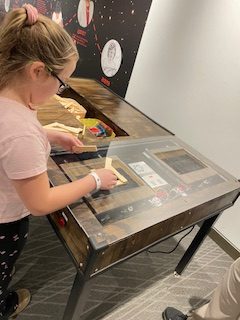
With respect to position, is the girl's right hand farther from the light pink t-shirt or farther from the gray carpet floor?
the gray carpet floor

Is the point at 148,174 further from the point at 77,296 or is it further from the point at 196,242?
the point at 196,242

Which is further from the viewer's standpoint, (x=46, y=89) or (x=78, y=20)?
(x=78, y=20)

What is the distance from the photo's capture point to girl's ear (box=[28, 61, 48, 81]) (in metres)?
0.69

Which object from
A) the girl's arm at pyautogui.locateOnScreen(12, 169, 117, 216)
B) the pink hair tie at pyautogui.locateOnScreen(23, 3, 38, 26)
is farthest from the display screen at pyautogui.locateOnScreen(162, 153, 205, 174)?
the pink hair tie at pyautogui.locateOnScreen(23, 3, 38, 26)

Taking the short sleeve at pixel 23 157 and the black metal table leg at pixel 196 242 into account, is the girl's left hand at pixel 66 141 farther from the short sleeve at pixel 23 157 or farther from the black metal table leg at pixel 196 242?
the black metal table leg at pixel 196 242

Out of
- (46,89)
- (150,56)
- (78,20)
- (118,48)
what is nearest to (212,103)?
(150,56)

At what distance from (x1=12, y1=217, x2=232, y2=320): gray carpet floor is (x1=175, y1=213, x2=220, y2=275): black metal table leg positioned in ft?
0.24

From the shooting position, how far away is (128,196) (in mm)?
1009

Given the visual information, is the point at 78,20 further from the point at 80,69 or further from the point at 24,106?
the point at 24,106

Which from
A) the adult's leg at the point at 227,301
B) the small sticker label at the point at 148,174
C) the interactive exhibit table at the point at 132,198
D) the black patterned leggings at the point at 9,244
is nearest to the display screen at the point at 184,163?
the interactive exhibit table at the point at 132,198

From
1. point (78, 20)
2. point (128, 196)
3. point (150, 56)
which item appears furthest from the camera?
point (78, 20)

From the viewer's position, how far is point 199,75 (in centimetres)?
208

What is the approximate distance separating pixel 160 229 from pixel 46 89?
598 mm

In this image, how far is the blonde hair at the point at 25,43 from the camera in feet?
2.24
